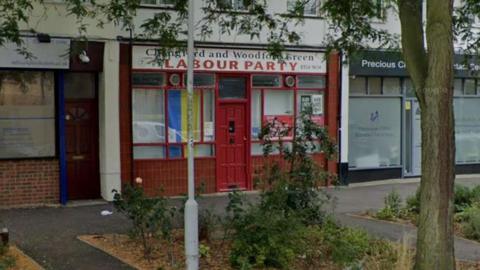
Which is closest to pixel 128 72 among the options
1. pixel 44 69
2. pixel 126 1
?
pixel 44 69

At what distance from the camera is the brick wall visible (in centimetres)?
1351

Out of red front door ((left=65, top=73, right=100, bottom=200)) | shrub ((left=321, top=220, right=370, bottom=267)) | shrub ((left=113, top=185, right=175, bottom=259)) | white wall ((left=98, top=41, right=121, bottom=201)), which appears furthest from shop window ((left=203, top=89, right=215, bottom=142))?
shrub ((left=113, top=185, right=175, bottom=259))

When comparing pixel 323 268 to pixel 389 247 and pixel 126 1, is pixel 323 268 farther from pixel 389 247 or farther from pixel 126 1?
pixel 126 1

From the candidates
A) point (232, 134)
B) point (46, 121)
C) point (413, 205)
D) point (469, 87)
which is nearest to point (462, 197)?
point (413, 205)

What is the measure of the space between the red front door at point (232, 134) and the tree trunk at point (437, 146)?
8.91 meters

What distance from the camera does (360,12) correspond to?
10844mm

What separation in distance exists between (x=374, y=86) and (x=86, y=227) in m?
9.59

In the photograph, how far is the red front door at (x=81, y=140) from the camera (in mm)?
14461

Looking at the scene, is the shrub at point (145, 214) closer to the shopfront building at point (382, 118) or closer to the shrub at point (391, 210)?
the shrub at point (391, 210)

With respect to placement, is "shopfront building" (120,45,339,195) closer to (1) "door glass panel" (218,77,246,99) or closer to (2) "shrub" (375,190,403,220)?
(1) "door glass panel" (218,77,246,99)

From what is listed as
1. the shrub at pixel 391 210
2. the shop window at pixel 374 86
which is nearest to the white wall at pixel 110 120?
the shrub at pixel 391 210

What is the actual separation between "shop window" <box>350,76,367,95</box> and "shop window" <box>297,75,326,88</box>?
3.40ft

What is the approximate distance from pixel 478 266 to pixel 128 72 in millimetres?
8358

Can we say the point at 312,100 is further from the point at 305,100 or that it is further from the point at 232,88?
the point at 232,88
